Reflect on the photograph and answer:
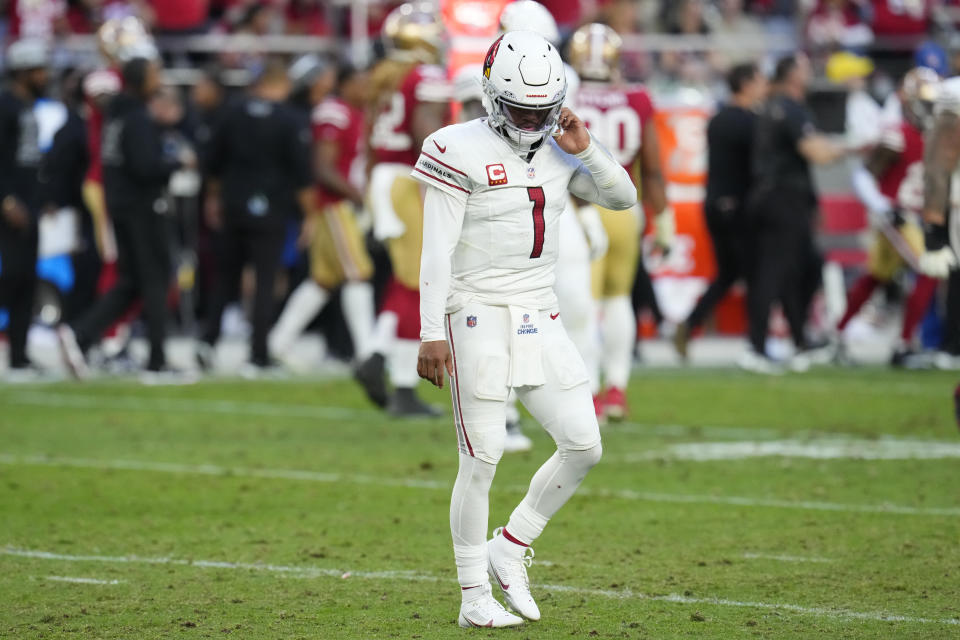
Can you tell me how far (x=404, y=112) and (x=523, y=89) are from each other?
15.9 feet

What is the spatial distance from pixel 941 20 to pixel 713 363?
25.4 feet

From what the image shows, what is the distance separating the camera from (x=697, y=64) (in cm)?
1883

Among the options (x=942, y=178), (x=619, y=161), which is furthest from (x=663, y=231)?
(x=942, y=178)

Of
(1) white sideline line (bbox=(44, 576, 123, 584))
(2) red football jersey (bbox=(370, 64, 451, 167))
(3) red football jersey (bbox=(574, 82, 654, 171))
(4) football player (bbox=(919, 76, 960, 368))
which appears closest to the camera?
(1) white sideline line (bbox=(44, 576, 123, 584))

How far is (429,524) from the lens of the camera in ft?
22.4

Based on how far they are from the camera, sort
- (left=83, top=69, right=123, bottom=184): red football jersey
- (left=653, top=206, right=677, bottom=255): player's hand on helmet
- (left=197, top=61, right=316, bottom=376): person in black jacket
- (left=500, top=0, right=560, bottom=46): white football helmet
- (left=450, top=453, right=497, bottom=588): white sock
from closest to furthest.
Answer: (left=450, top=453, right=497, bottom=588): white sock, (left=500, top=0, right=560, bottom=46): white football helmet, (left=653, top=206, right=677, bottom=255): player's hand on helmet, (left=83, top=69, right=123, bottom=184): red football jersey, (left=197, top=61, right=316, bottom=376): person in black jacket

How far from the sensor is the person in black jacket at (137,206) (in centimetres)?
1216

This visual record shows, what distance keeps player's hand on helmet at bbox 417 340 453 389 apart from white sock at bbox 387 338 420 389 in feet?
14.7

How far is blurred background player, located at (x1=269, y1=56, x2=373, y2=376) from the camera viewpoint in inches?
505

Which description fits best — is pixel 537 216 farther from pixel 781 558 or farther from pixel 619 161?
pixel 619 161

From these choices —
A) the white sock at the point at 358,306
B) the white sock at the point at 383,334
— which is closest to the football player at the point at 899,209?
the white sock at the point at 358,306

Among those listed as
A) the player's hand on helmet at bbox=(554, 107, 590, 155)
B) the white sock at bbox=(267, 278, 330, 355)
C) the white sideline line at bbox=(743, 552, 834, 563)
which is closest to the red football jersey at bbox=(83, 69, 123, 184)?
the white sock at bbox=(267, 278, 330, 355)

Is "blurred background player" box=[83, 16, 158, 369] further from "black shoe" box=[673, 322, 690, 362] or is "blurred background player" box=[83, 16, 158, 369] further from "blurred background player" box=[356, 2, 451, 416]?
"black shoe" box=[673, 322, 690, 362]

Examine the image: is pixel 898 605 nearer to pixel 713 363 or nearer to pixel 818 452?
pixel 818 452
